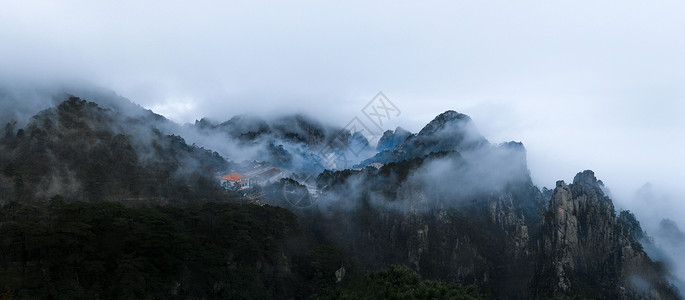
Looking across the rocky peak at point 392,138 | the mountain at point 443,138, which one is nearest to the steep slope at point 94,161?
the mountain at point 443,138

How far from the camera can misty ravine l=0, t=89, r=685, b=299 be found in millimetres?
29656

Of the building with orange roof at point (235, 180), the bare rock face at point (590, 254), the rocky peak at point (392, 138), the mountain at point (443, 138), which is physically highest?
the rocky peak at point (392, 138)

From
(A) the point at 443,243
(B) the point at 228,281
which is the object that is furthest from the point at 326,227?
(B) the point at 228,281

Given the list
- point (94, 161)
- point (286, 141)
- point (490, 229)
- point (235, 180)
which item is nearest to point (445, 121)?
point (490, 229)

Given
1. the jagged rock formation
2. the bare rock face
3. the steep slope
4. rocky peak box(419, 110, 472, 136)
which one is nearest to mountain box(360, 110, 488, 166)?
rocky peak box(419, 110, 472, 136)

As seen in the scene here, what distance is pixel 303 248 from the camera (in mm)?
52688

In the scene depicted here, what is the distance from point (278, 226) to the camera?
157ft

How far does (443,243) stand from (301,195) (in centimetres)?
2784

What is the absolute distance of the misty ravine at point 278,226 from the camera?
29.7 m

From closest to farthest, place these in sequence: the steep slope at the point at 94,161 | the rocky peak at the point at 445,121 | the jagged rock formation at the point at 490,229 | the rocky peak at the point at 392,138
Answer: the steep slope at the point at 94,161 → the jagged rock formation at the point at 490,229 → the rocky peak at the point at 445,121 → the rocky peak at the point at 392,138

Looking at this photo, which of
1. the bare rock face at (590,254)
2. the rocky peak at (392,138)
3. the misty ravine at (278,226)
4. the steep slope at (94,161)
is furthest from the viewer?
the rocky peak at (392,138)

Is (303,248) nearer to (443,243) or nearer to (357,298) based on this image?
(357,298)

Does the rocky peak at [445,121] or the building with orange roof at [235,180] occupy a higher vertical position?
the rocky peak at [445,121]

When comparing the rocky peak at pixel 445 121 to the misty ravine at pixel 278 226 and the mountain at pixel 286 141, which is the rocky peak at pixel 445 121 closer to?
the misty ravine at pixel 278 226
